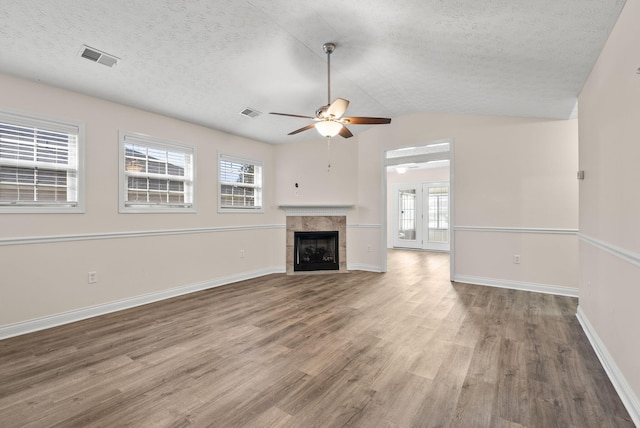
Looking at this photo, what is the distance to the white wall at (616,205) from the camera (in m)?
1.82

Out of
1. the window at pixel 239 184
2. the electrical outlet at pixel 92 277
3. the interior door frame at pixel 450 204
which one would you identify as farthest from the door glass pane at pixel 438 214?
the electrical outlet at pixel 92 277

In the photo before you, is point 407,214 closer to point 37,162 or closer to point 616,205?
point 616,205

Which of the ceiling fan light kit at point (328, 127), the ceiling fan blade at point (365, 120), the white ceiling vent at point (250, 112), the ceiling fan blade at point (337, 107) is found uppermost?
the white ceiling vent at point (250, 112)

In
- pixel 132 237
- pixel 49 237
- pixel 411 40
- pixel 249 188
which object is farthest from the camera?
pixel 249 188

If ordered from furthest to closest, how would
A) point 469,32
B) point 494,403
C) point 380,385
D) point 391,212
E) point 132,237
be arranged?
point 391,212
point 132,237
point 469,32
point 380,385
point 494,403

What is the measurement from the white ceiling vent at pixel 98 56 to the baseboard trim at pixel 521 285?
5507 mm

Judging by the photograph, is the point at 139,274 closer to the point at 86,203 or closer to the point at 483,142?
the point at 86,203

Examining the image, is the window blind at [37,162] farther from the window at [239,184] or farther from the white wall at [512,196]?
the white wall at [512,196]

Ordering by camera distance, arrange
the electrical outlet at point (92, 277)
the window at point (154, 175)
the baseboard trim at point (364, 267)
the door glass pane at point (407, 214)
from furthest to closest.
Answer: the door glass pane at point (407, 214) → the baseboard trim at point (364, 267) → the window at point (154, 175) → the electrical outlet at point (92, 277)

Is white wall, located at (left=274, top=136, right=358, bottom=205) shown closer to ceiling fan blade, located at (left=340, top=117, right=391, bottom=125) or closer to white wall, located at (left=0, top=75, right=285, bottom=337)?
white wall, located at (left=0, top=75, right=285, bottom=337)

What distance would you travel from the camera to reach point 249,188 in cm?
575

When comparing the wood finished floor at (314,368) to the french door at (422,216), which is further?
the french door at (422,216)

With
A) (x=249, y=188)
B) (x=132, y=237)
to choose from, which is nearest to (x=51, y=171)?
(x=132, y=237)

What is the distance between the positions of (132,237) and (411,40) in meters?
4.00
